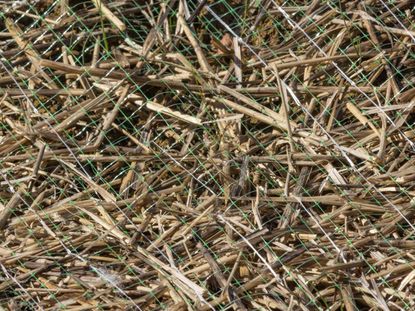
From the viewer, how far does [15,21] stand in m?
2.98

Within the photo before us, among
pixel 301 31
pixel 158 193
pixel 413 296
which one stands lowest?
pixel 413 296

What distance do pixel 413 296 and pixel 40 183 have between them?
1068 millimetres

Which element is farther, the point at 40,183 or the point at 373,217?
the point at 40,183

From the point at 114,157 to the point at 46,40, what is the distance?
19.0 inches

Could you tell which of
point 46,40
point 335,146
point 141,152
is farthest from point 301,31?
point 46,40

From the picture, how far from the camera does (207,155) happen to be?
106 inches

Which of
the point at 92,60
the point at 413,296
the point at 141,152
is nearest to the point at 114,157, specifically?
the point at 141,152

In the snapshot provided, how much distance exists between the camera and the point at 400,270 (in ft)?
7.86

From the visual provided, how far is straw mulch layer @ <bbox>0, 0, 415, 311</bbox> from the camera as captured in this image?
245 cm

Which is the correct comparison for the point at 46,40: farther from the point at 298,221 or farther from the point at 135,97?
the point at 298,221

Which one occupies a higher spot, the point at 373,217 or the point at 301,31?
the point at 301,31

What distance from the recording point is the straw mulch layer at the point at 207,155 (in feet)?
8.05

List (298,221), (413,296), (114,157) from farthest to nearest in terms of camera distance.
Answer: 1. (114,157)
2. (298,221)
3. (413,296)

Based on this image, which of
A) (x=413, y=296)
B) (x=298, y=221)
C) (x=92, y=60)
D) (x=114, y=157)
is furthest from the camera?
(x=92, y=60)
